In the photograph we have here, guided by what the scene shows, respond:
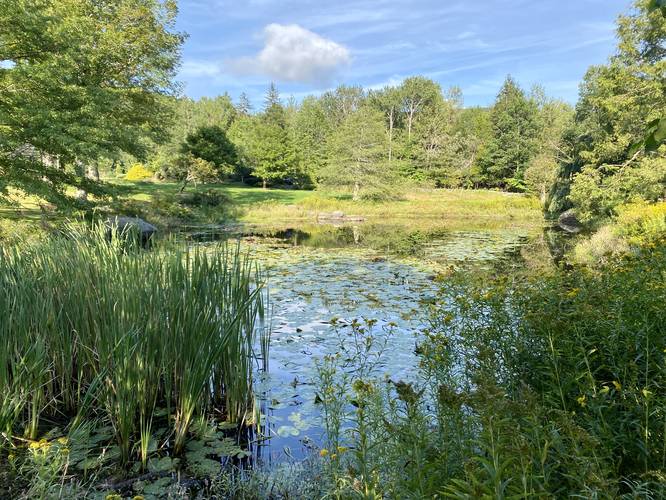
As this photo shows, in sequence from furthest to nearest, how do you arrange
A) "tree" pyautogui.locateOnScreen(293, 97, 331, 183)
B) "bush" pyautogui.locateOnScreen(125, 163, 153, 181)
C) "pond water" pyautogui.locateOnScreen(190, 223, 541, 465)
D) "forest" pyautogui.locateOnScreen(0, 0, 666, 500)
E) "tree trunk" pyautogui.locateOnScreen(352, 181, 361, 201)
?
"tree" pyautogui.locateOnScreen(293, 97, 331, 183) < "bush" pyautogui.locateOnScreen(125, 163, 153, 181) < "tree trunk" pyautogui.locateOnScreen(352, 181, 361, 201) < "pond water" pyautogui.locateOnScreen(190, 223, 541, 465) < "forest" pyautogui.locateOnScreen(0, 0, 666, 500)

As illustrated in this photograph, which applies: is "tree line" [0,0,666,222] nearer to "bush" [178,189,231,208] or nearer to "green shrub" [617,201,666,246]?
"bush" [178,189,231,208]

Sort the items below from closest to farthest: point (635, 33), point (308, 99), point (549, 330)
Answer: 1. point (549, 330)
2. point (635, 33)
3. point (308, 99)

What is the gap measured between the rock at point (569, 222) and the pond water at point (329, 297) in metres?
5.61

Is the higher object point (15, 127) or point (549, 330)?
point (15, 127)

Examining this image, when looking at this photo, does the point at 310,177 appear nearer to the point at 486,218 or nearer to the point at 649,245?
the point at 486,218

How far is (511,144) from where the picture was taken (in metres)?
41.1

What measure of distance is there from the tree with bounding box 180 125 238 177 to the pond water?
1420 centimetres

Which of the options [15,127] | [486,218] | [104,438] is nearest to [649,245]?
[104,438]

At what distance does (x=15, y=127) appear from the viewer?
438 inches

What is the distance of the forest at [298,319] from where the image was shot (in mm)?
2275

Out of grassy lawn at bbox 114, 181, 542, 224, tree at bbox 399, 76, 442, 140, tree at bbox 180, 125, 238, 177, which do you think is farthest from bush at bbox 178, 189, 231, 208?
tree at bbox 399, 76, 442, 140

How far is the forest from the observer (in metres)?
2.28

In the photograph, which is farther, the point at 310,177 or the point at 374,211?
the point at 310,177

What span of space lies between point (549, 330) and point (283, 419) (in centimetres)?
248
